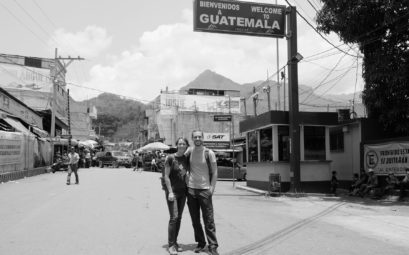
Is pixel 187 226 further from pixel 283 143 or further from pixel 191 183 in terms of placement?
pixel 283 143

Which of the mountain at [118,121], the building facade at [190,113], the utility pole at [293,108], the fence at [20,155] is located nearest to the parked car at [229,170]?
the fence at [20,155]

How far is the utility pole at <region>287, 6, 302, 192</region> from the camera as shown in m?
18.3

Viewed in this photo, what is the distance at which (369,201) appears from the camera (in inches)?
635

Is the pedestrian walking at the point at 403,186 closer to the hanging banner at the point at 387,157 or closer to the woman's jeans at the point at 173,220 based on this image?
the hanging banner at the point at 387,157

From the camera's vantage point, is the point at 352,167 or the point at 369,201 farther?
the point at 352,167

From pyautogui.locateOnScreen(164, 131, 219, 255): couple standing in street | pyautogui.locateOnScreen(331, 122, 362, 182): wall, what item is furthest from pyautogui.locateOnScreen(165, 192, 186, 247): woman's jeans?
pyautogui.locateOnScreen(331, 122, 362, 182): wall

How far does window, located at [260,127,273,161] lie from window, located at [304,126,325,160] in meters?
1.50

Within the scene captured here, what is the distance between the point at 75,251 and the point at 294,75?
13335mm

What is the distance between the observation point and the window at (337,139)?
→ 21.4 m

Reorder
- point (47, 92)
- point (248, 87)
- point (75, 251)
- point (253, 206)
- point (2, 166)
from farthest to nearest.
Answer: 1. point (248, 87)
2. point (47, 92)
3. point (2, 166)
4. point (253, 206)
5. point (75, 251)

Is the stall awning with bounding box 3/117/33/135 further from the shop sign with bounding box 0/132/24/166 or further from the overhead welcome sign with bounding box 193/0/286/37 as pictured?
the overhead welcome sign with bounding box 193/0/286/37

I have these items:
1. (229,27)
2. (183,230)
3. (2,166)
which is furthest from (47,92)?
(183,230)

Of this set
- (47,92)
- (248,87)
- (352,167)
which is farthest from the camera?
(248,87)

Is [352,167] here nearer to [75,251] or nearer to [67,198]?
[67,198]
